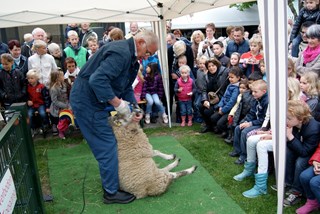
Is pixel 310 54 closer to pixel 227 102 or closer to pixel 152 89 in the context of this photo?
pixel 227 102

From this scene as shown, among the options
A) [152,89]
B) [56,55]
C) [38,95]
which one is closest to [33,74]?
[38,95]

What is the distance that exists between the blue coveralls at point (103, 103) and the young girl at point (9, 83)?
2.94m

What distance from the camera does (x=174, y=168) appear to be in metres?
4.51

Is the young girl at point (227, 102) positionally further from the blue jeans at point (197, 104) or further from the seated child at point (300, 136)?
the seated child at point (300, 136)

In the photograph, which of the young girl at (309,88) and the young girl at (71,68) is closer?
the young girl at (309,88)

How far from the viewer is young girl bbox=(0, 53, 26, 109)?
19.6ft

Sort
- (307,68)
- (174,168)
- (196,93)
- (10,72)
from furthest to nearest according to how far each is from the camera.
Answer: (196,93) < (10,72) < (307,68) < (174,168)

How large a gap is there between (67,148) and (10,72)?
5.78 feet

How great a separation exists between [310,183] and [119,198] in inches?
76.2

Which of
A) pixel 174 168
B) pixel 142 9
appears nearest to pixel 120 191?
pixel 174 168

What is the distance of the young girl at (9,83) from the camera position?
598 centimetres

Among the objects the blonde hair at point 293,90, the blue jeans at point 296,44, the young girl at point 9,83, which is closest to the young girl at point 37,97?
the young girl at point 9,83

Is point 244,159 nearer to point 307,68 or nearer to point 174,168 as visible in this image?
point 174,168

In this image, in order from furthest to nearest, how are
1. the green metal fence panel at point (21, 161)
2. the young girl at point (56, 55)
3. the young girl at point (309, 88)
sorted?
the young girl at point (56, 55) → the young girl at point (309, 88) → the green metal fence panel at point (21, 161)
